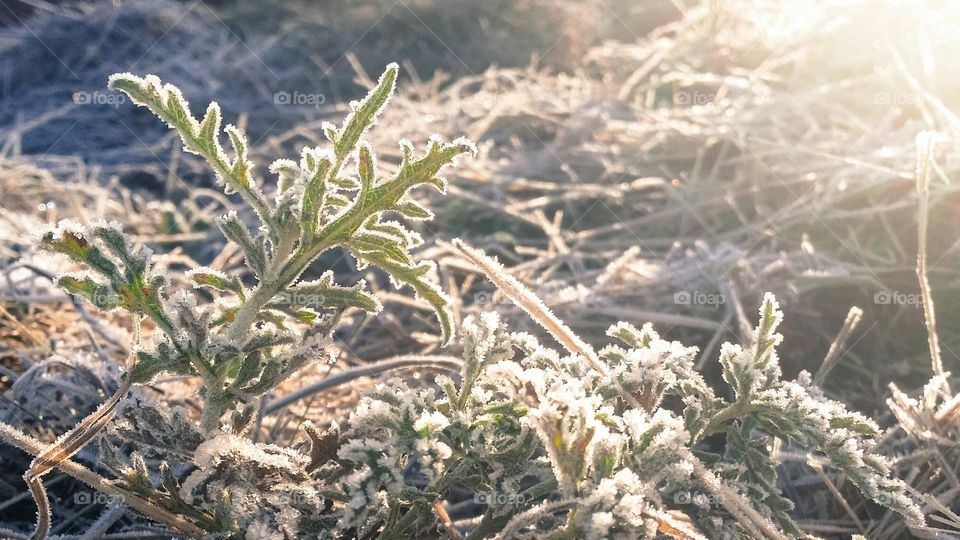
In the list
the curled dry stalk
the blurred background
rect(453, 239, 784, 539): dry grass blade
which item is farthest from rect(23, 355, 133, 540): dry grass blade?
rect(453, 239, 784, 539): dry grass blade

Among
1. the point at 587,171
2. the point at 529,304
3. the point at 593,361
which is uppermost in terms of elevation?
the point at 529,304

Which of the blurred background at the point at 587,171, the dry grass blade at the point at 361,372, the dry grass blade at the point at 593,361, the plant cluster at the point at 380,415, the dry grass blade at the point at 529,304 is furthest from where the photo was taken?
the blurred background at the point at 587,171

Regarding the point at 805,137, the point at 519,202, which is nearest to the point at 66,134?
the point at 519,202

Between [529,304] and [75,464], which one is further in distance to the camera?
[529,304]

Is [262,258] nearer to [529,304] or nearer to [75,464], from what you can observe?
[75,464]

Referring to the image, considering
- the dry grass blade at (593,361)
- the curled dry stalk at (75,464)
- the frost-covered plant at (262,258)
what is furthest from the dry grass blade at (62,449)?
the dry grass blade at (593,361)

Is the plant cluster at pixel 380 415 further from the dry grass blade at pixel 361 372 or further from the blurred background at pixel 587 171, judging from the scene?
the blurred background at pixel 587 171

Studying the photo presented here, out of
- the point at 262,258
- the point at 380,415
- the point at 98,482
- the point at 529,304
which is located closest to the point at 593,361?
the point at 529,304

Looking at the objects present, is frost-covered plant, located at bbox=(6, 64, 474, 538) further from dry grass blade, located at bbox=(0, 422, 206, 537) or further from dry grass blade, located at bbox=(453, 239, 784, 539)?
dry grass blade, located at bbox=(453, 239, 784, 539)

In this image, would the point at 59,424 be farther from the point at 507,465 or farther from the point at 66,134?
the point at 66,134
